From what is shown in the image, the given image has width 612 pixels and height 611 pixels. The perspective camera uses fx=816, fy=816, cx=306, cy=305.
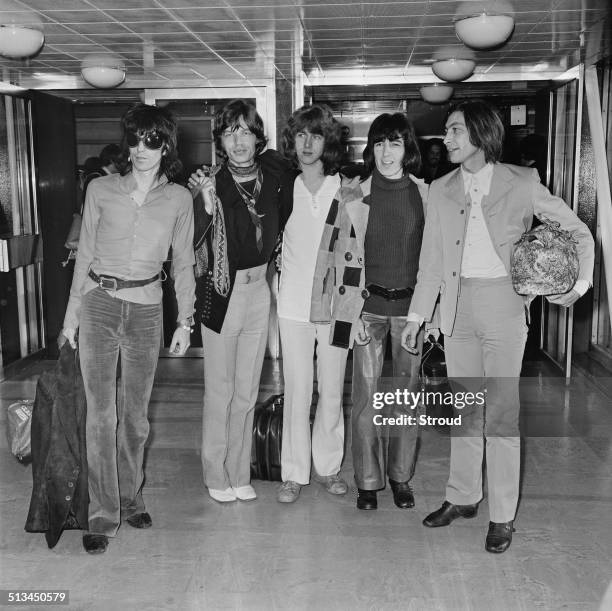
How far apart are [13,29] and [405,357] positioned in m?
2.95

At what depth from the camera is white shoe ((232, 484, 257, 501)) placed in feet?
12.0

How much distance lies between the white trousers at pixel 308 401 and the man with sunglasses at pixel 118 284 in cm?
65

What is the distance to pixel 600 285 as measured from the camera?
669 centimetres

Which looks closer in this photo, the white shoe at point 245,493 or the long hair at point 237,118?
the long hair at point 237,118

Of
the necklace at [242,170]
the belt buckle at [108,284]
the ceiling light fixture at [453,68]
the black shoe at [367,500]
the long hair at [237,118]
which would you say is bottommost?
the black shoe at [367,500]

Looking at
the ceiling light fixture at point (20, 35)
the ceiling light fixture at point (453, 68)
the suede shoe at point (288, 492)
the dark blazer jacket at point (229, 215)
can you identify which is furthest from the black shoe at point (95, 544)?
the ceiling light fixture at point (453, 68)

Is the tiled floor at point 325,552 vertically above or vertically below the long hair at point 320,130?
below

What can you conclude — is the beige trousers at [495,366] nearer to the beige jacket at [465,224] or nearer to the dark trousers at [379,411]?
the beige jacket at [465,224]

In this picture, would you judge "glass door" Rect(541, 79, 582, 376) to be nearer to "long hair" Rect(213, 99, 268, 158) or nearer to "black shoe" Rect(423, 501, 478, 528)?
"black shoe" Rect(423, 501, 478, 528)

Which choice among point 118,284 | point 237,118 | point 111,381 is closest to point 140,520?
point 111,381

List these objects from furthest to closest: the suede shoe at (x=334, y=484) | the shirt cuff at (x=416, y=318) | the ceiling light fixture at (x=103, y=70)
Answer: the ceiling light fixture at (x=103, y=70) → the suede shoe at (x=334, y=484) → the shirt cuff at (x=416, y=318)

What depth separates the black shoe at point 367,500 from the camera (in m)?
3.57

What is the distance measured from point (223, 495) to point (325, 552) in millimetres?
675

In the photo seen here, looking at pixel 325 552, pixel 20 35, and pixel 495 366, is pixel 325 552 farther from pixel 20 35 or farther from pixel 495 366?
pixel 20 35
